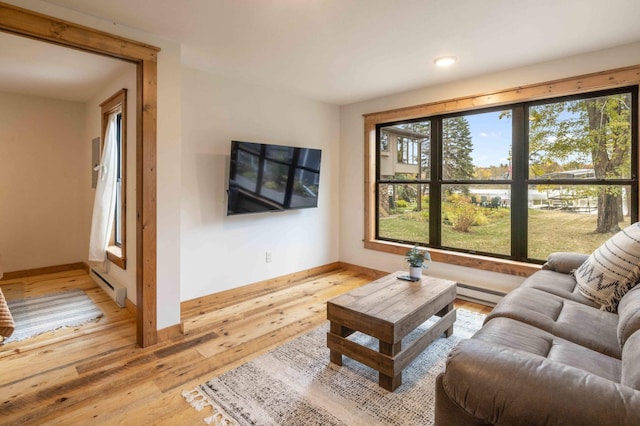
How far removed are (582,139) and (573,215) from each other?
27.0 inches

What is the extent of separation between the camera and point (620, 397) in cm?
93

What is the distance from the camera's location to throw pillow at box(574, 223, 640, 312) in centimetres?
190

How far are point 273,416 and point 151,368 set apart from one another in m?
0.99

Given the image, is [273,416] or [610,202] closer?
[273,416]

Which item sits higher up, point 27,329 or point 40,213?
point 40,213

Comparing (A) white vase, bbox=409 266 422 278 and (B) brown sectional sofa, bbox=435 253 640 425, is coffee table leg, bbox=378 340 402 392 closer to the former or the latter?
(B) brown sectional sofa, bbox=435 253 640 425

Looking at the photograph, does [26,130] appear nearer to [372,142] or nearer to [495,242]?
[372,142]

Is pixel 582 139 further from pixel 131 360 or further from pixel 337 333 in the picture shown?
pixel 131 360

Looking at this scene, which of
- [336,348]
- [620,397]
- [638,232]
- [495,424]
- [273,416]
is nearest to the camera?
[620,397]

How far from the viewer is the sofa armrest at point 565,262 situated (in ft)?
8.29

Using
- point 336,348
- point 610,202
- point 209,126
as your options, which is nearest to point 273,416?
point 336,348

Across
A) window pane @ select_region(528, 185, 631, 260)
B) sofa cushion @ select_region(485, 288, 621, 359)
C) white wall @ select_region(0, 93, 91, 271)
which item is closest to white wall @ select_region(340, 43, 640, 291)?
window pane @ select_region(528, 185, 631, 260)

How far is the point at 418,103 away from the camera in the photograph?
3.88 meters

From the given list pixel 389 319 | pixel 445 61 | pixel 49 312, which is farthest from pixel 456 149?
pixel 49 312
